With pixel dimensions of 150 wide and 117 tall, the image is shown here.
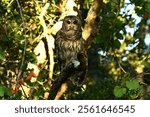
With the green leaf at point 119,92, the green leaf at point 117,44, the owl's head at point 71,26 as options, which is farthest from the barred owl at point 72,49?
the green leaf at point 117,44

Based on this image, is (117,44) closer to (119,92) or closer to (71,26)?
(119,92)

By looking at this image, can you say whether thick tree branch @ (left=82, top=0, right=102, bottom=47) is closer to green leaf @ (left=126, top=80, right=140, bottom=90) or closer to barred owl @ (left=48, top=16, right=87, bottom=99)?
barred owl @ (left=48, top=16, right=87, bottom=99)

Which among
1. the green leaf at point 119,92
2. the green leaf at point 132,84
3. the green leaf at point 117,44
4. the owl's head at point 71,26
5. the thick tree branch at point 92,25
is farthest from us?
the green leaf at point 117,44

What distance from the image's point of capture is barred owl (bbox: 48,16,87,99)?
3887 millimetres

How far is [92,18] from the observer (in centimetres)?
484

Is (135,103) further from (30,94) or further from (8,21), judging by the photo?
(8,21)

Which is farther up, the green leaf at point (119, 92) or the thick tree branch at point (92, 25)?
the thick tree branch at point (92, 25)

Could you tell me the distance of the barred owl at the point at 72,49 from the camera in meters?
3.89

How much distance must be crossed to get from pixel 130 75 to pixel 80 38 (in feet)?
2.45

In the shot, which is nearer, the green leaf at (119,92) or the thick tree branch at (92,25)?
the green leaf at (119,92)

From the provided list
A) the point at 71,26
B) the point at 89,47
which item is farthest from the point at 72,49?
the point at 89,47

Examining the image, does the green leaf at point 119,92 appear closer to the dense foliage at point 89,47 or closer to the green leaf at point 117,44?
the dense foliage at point 89,47

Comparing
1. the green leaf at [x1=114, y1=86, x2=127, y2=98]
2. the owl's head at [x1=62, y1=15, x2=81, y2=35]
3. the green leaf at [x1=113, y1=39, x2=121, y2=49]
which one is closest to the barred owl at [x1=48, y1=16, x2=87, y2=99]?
the owl's head at [x1=62, y1=15, x2=81, y2=35]

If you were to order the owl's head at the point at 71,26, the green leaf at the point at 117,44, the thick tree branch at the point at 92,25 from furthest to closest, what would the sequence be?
the green leaf at the point at 117,44
the thick tree branch at the point at 92,25
the owl's head at the point at 71,26
